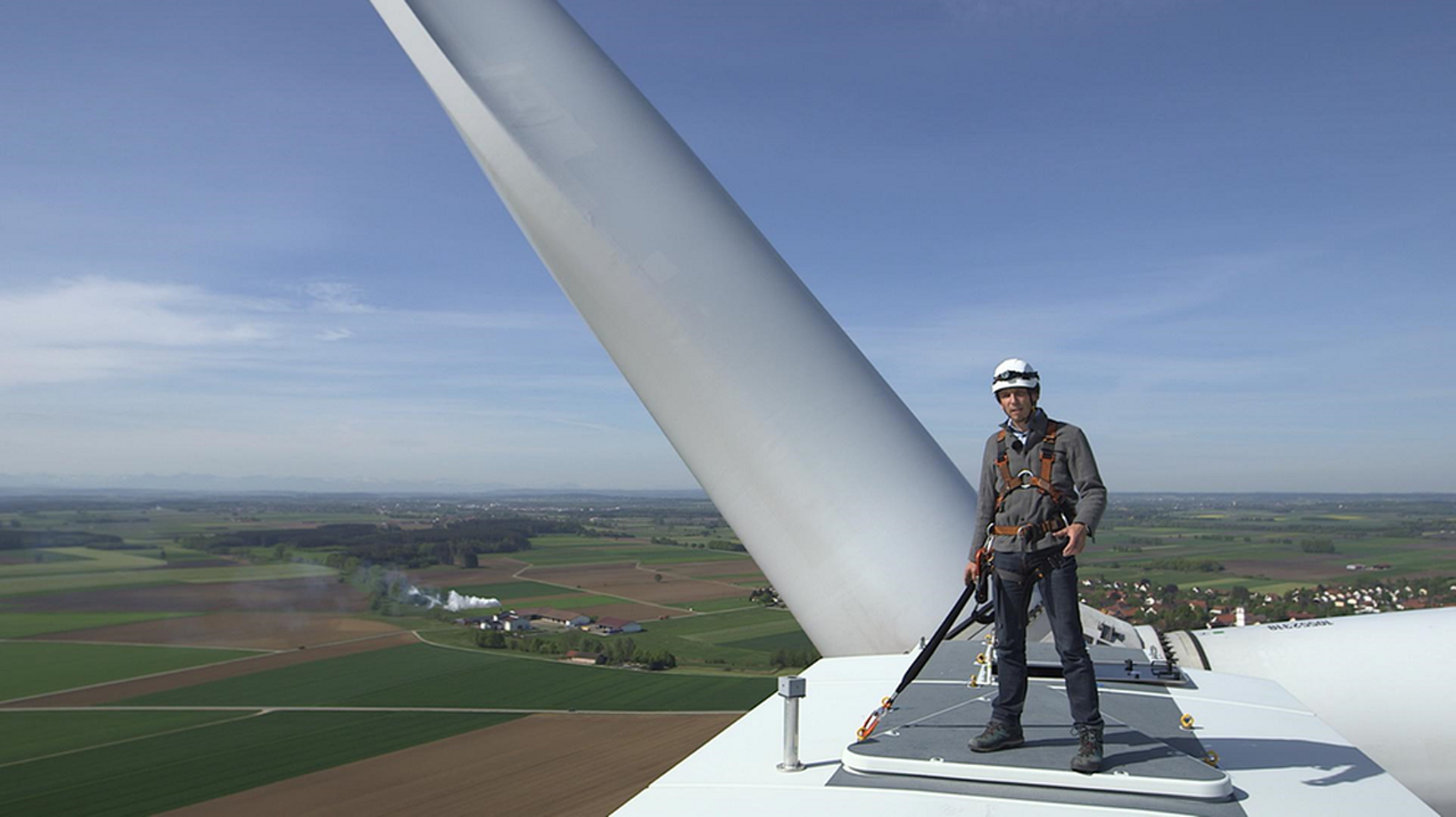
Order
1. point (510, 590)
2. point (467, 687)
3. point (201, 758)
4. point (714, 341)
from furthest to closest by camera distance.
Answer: point (510, 590)
point (467, 687)
point (201, 758)
point (714, 341)

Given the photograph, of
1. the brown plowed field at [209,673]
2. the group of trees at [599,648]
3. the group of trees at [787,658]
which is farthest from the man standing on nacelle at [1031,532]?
the brown plowed field at [209,673]

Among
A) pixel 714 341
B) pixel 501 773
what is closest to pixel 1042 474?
pixel 714 341

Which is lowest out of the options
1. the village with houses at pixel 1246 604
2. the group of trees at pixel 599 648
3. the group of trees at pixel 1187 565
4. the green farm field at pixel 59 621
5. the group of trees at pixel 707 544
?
the green farm field at pixel 59 621

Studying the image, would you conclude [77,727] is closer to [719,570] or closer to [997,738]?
[719,570]

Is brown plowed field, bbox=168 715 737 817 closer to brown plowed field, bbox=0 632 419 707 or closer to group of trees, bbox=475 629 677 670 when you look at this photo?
group of trees, bbox=475 629 677 670

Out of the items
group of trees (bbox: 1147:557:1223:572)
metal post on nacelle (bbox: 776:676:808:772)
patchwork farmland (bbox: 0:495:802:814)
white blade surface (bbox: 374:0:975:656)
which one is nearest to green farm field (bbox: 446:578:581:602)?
patchwork farmland (bbox: 0:495:802:814)

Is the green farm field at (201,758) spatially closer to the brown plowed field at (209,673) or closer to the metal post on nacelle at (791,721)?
the brown plowed field at (209,673)
